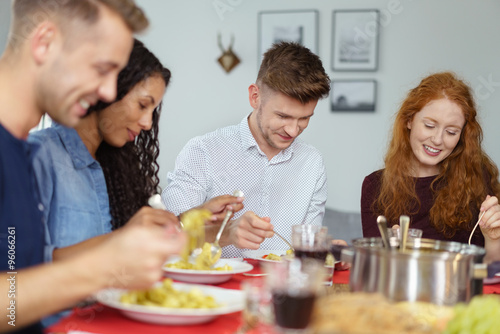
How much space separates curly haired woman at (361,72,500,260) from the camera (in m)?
2.71

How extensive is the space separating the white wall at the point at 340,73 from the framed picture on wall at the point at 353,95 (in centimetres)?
6

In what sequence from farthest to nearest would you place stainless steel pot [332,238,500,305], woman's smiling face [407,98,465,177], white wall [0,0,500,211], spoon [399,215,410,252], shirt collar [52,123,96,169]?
white wall [0,0,500,211] < woman's smiling face [407,98,465,177] < shirt collar [52,123,96,169] < spoon [399,215,410,252] < stainless steel pot [332,238,500,305]

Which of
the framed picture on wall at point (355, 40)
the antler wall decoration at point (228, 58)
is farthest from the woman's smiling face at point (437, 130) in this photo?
the antler wall decoration at point (228, 58)

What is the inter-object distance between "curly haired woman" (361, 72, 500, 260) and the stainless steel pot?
146 centimetres

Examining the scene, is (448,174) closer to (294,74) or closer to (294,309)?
(294,74)

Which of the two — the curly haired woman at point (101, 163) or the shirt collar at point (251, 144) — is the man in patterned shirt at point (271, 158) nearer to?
the shirt collar at point (251, 144)

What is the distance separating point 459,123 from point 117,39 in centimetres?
192

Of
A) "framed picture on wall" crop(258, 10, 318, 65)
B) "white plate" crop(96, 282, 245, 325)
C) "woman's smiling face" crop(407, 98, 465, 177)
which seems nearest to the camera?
"white plate" crop(96, 282, 245, 325)

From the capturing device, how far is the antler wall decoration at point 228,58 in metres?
4.48

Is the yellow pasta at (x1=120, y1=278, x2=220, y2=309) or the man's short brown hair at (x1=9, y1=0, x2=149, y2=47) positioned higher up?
the man's short brown hair at (x1=9, y1=0, x2=149, y2=47)

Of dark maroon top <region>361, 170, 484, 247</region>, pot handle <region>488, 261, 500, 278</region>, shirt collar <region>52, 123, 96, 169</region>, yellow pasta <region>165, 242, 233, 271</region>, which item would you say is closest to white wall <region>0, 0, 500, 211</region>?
dark maroon top <region>361, 170, 484, 247</region>

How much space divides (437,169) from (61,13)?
216 cm

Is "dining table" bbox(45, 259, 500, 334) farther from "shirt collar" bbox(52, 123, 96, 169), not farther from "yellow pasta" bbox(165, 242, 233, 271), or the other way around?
"shirt collar" bbox(52, 123, 96, 169)

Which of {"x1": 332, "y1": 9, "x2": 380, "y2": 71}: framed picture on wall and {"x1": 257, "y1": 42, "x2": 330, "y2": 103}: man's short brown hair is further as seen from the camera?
{"x1": 332, "y1": 9, "x2": 380, "y2": 71}: framed picture on wall
